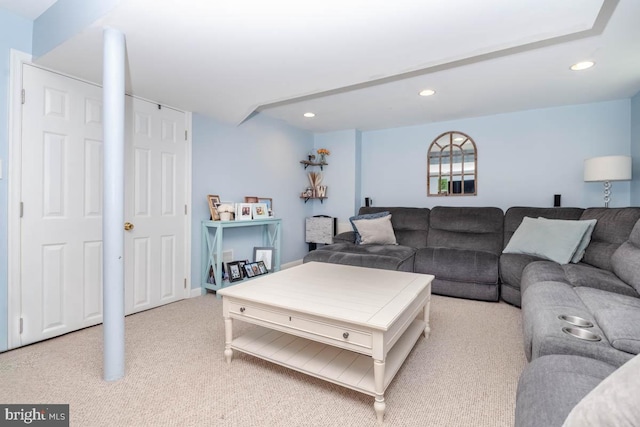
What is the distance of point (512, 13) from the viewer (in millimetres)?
1613

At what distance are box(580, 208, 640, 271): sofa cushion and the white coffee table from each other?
1535 mm

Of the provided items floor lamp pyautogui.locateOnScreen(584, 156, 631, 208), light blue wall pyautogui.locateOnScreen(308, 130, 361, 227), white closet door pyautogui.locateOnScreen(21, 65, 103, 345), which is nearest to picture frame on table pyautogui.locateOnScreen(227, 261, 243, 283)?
white closet door pyautogui.locateOnScreen(21, 65, 103, 345)

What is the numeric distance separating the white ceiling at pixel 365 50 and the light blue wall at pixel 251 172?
16.1 inches

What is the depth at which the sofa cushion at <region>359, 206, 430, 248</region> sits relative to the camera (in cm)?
380

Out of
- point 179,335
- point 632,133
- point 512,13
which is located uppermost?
point 512,13

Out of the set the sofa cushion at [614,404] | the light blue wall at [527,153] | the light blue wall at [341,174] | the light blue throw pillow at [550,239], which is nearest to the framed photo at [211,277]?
the light blue wall at [341,174]

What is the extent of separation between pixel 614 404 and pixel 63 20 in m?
2.81

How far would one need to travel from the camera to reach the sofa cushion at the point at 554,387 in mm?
825

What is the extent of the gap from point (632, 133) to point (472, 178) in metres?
1.52

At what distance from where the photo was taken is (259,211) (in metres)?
3.70

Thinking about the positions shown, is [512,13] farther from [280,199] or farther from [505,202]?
[280,199]

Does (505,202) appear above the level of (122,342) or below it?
above

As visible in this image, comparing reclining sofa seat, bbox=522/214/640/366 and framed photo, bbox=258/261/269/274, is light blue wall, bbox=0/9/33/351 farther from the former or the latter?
reclining sofa seat, bbox=522/214/640/366

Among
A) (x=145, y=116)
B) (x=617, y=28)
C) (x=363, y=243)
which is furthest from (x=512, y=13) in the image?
(x=145, y=116)
